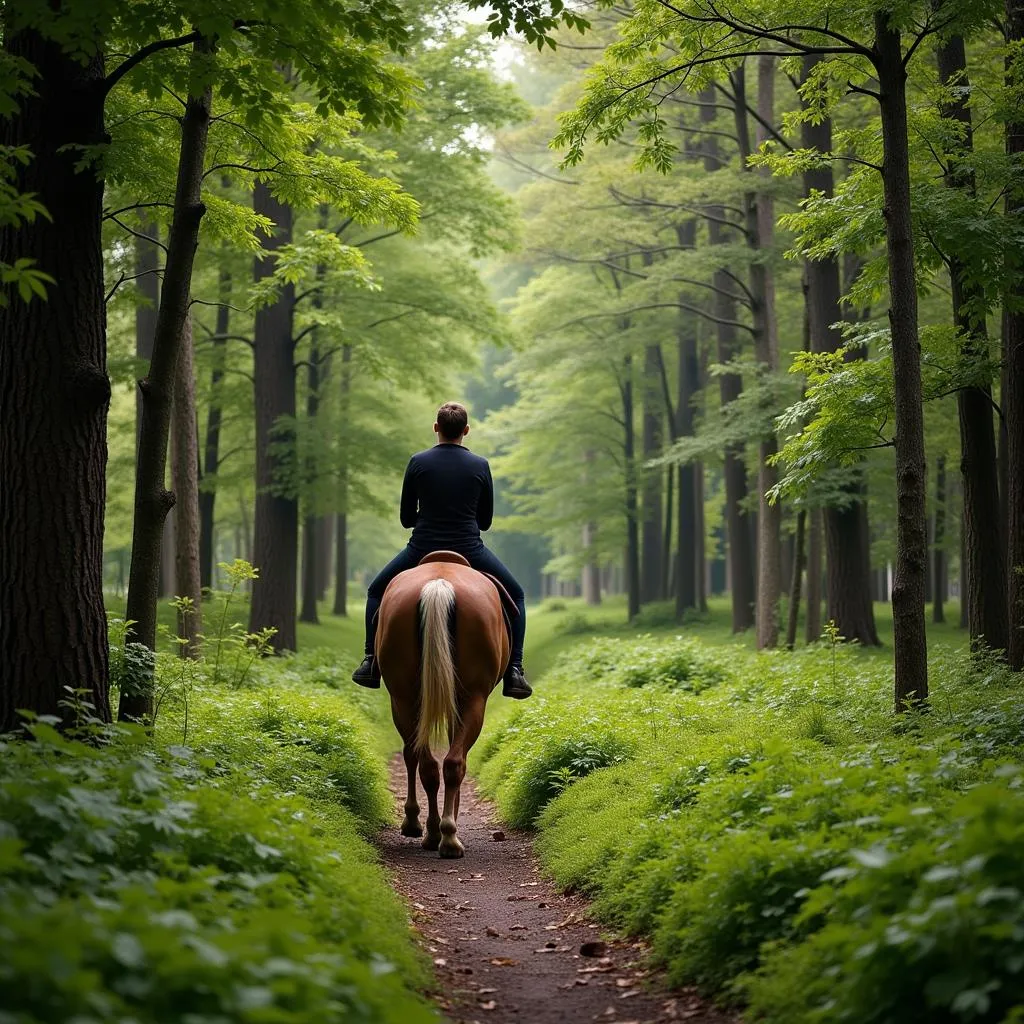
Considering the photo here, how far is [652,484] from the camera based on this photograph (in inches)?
1149

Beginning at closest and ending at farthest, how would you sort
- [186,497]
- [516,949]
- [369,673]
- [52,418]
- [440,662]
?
1. [516,949]
2. [52,418]
3. [440,662]
4. [369,673]
5. [186,497]

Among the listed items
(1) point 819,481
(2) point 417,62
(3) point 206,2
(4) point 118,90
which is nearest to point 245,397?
(2) point 417,62

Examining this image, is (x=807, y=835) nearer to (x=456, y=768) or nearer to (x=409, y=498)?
(x=456, y=768)

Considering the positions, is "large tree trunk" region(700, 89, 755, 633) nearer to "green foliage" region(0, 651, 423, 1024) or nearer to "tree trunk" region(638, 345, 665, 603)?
"tree trunk" region(638, 345, 665, 603)

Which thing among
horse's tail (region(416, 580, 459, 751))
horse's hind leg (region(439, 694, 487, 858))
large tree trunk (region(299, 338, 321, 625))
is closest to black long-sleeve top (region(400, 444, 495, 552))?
horse's tail (region(416, 580, 459, 751))

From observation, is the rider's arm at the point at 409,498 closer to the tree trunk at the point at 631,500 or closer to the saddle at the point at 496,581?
the saddle at the point at 496,581

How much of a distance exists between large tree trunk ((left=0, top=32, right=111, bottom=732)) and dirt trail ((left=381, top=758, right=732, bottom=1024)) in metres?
2.50

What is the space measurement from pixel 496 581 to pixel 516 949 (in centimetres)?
339

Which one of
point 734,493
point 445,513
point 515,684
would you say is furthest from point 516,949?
point 734,493

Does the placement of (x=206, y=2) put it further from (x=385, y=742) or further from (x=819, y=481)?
(x=819, y=481)

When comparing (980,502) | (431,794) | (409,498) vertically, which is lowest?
(431,794)

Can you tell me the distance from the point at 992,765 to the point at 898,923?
2.58 m

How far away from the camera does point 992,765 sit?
230 inches

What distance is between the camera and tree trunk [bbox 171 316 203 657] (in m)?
12.7
